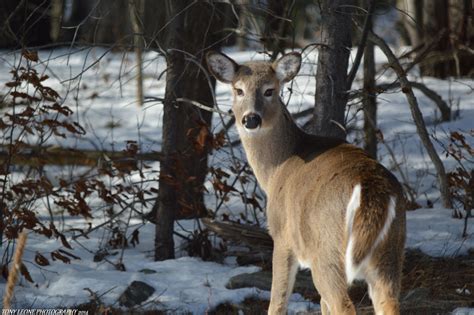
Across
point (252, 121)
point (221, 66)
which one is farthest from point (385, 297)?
point (221, 66)

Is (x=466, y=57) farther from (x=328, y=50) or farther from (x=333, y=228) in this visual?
(x=333, y=228)

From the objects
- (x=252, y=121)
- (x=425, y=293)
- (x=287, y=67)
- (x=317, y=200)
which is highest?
(x=287, y=67)

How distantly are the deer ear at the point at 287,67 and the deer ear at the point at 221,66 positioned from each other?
32 centimetres

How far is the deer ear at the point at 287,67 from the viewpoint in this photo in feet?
21.5

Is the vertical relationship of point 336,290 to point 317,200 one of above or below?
below

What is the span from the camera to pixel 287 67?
6605mm

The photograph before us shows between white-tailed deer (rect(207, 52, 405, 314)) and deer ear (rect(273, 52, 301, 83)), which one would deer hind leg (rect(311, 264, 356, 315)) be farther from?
deer ear (rect(273, 52, 301, 83))

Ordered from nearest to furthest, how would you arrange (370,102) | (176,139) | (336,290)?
(336,290) → (176,139) → (370,102)

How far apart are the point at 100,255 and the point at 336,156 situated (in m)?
3.36

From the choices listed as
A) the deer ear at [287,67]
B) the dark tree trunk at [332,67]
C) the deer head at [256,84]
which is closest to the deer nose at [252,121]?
the deer head at [256,84]

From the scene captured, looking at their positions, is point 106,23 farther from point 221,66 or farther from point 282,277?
point 282,277

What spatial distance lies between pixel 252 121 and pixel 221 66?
2.33 feet

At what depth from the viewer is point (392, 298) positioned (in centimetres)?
494

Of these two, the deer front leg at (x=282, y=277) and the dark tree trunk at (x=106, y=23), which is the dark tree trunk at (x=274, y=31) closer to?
the dark tree trunk at (x=106, y=23)
